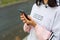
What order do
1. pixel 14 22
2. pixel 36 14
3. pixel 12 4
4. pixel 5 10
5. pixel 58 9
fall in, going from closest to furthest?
pixel 58 9
pixel 36 14
pixel 14 22
pixel 5 10
pixel 12 4

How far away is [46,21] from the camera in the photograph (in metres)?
2.06

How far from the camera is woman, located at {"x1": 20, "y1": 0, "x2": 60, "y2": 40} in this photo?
6.56 ft

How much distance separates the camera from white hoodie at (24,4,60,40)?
1993 millimetres

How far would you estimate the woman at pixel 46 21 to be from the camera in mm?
2000

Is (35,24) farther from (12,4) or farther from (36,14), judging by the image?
(12,4)

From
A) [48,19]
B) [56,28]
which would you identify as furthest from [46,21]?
[56,28]

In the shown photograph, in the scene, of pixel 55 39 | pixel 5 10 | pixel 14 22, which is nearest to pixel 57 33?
pixel 55 39

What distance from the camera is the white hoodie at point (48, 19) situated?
1993 mm

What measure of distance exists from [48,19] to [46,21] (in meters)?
0.03

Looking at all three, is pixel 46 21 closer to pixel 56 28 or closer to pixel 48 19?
pixel 48 19

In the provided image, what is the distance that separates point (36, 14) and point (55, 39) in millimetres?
382

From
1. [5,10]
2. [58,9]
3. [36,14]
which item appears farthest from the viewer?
[5,10]

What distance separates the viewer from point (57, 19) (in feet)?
6.52

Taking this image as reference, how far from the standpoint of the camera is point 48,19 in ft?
6.75
